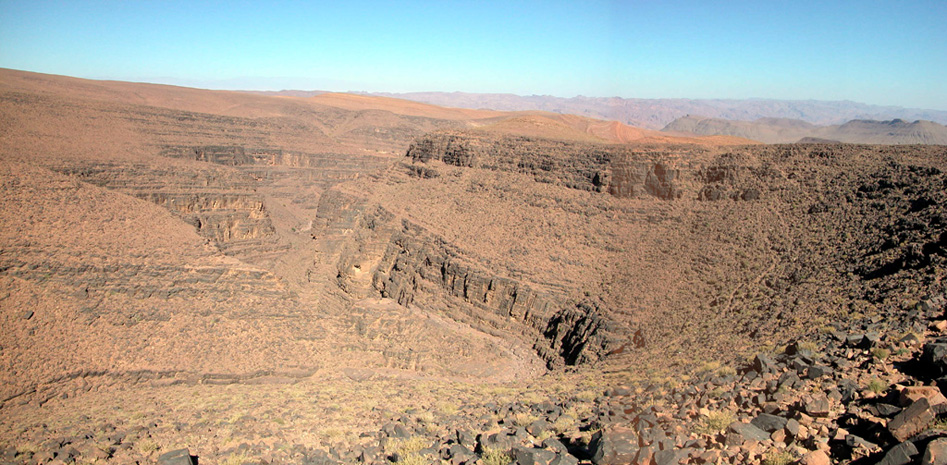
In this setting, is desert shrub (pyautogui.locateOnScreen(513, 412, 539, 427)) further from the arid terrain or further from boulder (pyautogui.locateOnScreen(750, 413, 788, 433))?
boulder (pyautogui.locateOnScreen(750, 413, 788, 433))

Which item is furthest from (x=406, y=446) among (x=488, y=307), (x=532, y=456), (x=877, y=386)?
(x=488, y=307)

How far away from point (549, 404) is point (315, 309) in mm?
13670

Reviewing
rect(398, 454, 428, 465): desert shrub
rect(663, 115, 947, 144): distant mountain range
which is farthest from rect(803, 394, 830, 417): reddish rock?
rect(663, 115, 947, 144): distant mountain range

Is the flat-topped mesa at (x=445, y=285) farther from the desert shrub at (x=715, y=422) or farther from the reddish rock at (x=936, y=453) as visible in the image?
the reddish rock at (x=936, y=453)

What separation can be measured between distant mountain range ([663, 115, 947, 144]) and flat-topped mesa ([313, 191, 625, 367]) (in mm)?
65176

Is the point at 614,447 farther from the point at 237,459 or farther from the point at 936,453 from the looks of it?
the point at 237,459

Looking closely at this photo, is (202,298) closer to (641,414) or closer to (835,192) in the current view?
(641,414)

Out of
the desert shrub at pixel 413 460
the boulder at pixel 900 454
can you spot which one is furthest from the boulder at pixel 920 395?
the desert shrub at pixel 413 460

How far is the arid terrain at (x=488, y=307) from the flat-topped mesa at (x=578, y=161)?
149mm

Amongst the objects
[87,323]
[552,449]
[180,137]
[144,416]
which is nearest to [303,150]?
[180,137]

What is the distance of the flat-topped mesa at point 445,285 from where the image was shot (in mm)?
23516

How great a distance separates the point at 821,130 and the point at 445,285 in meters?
102

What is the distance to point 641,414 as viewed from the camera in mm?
11062

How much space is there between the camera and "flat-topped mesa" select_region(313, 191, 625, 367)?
2352 centimetres
